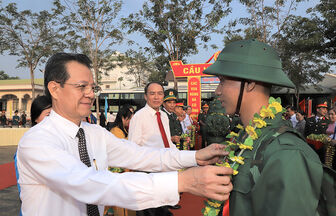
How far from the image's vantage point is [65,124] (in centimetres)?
182

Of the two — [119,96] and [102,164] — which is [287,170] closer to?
[102,164]

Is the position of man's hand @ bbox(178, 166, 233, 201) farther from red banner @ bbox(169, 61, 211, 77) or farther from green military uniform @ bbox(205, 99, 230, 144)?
red banner @ bbox(169, 61, 211, 77)

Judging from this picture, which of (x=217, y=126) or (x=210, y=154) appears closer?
(x=210, y=154)

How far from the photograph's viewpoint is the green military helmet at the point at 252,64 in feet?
4.89

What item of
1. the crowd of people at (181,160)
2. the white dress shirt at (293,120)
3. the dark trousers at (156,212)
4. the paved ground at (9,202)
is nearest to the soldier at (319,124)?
the white dress shirt at (293,120)

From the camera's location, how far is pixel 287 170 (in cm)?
121

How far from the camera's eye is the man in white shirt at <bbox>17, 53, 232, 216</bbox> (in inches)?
51.6

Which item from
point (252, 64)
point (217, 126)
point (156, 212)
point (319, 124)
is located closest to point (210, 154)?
point (252, 64)

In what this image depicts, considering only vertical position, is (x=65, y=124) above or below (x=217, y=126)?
above

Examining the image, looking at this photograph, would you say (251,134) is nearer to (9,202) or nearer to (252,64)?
(252,64)

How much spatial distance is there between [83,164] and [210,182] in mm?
706

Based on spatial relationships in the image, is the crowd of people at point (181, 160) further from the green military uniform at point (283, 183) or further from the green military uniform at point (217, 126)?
the green military uniform at point (217, 126)

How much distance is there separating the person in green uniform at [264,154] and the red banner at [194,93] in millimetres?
12105

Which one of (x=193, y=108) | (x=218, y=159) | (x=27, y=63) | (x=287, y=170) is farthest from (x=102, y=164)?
(x=27, y=63)
